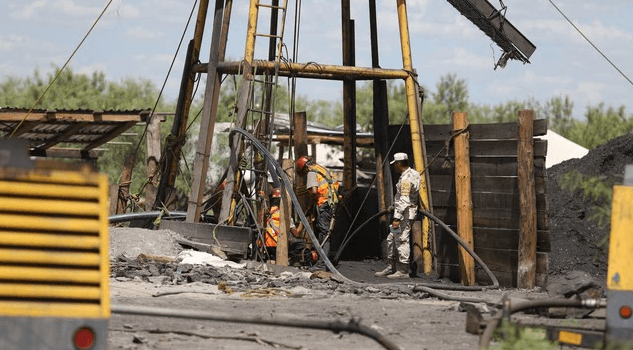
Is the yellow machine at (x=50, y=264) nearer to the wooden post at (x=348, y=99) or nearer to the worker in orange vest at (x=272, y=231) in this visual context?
the worker in orange vest at (x=272, y=231)

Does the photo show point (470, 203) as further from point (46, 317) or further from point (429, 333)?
point (46, 317)

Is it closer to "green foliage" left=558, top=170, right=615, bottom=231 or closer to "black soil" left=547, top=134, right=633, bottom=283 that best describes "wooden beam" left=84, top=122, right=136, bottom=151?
"black soil" left=547, top=134, right=633, bottom=283

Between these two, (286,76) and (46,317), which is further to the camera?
(286,76)

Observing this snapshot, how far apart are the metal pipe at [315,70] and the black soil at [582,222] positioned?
436cm

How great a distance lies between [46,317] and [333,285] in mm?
10198

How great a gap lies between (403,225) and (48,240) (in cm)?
1311

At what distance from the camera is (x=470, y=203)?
19031 mm


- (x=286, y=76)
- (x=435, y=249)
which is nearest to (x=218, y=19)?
(x=286, y=76)

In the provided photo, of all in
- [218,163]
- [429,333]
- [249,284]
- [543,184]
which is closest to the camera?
[429,333]

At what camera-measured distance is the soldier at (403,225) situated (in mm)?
19531

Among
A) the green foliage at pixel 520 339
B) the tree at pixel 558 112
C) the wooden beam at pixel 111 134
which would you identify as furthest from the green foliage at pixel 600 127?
the green foliage at pixel 520 339

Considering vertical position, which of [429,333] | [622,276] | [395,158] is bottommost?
[429,333]

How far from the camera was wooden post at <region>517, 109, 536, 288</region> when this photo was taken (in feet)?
58.1

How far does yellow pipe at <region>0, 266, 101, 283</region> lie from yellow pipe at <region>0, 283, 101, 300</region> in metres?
0.04
